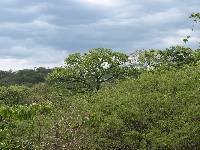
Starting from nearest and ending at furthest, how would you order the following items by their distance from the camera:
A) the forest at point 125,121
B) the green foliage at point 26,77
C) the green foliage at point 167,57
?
the forest at point 125,121 → the green foliage at point 167,57 → the green foliage at point 26,77

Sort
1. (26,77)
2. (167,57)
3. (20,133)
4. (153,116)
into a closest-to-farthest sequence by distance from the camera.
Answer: (153,116) → (20,133) → (167,57) → (26,77)

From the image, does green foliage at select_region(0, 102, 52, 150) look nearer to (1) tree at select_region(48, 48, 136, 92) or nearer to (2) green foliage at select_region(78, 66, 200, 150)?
(2) green foliage at select_region(78, 66, 200, 150)

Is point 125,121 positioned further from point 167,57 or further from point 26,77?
point 26,77

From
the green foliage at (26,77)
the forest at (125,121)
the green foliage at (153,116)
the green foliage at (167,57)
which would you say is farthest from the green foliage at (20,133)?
the green foliage at (26,77)

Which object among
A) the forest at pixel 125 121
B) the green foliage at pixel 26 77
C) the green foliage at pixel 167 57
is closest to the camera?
the forest at pixel 125 121

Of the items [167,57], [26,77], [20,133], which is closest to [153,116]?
[20,133]

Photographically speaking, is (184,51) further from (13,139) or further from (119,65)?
(13,139)

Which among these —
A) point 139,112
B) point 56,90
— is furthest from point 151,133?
point 56,90

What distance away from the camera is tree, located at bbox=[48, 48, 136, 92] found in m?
64.4

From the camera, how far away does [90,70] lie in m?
64.5

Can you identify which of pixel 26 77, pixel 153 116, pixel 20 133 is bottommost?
pixel 20 133

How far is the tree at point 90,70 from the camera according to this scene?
64.4 m

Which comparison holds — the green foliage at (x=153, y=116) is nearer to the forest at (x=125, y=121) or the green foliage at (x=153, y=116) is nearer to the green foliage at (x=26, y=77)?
the forest at (x=125, y=121)

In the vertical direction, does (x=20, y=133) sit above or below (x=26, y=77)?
below
